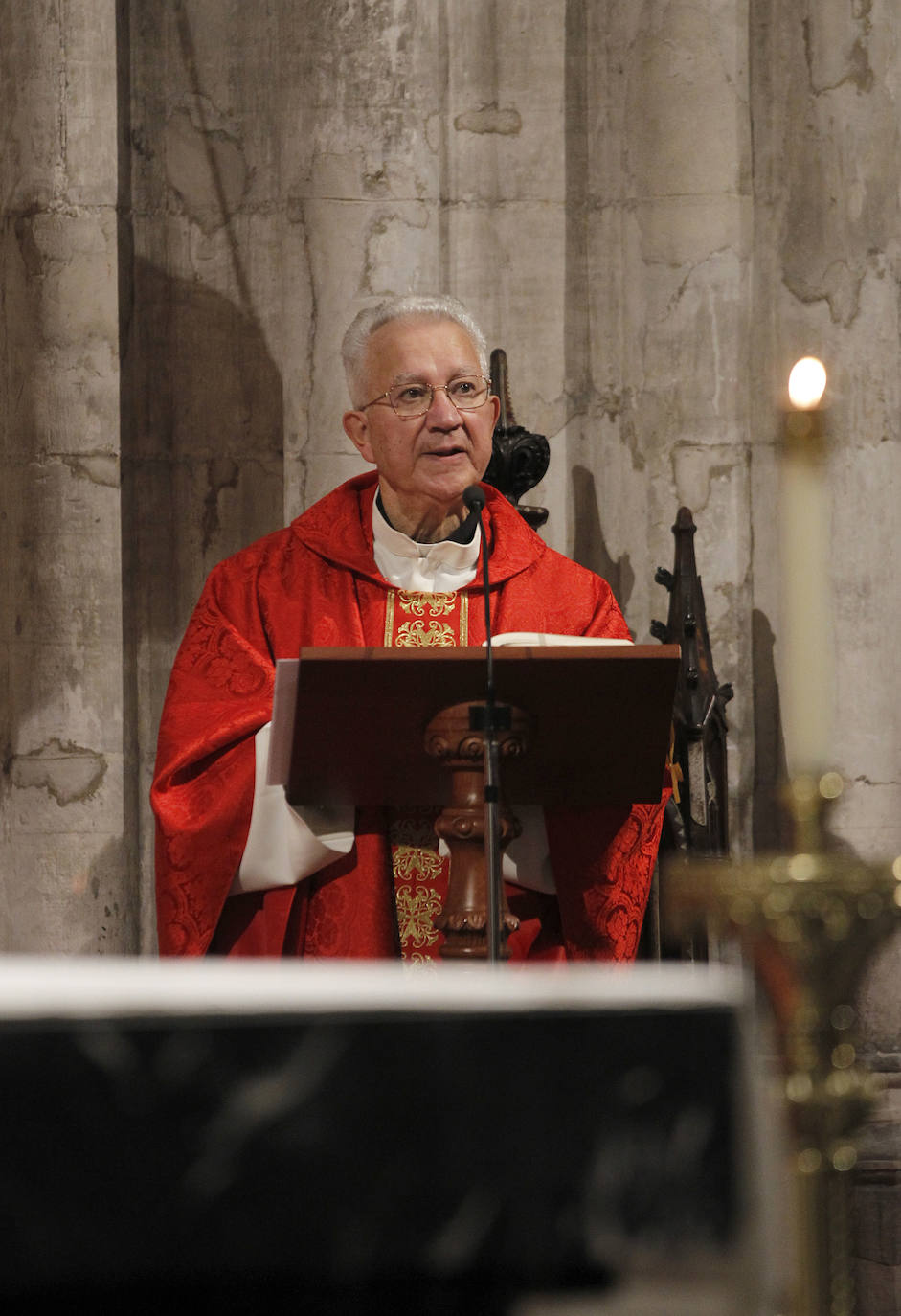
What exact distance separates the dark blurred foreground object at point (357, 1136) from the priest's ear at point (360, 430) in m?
3.15

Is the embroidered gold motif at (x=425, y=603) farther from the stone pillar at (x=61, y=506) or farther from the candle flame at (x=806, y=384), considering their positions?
the candle flame at (x=806, y=384)

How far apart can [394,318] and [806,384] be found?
2633 mm

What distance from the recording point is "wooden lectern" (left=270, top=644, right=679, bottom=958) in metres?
2.94

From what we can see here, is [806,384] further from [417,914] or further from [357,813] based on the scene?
[417,914]

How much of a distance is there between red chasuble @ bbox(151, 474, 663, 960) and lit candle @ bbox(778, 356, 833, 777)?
7.18 ft

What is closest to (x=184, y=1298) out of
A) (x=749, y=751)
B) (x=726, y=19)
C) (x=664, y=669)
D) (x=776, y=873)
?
(x=776, y=873)

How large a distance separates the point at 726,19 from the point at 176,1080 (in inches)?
187

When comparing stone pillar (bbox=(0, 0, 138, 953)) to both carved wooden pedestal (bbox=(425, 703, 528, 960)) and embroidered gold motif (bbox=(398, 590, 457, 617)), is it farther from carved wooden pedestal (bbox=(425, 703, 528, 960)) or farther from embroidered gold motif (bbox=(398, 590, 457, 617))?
carved wooden pedestal (bbox=(425, 703, 528, 960))

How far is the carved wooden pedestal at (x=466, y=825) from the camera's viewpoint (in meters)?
3.03

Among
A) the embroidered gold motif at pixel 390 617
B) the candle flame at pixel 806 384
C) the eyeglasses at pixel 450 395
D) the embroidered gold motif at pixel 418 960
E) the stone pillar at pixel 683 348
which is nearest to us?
the candle flame at pixel 806 384

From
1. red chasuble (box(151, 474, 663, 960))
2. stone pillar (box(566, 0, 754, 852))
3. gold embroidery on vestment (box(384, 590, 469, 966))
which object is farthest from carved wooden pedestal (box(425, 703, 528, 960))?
stone pillar (box(566, 0, 754, 852))

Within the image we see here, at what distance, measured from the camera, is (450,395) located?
4.03 meters

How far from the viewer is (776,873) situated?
4.38ft

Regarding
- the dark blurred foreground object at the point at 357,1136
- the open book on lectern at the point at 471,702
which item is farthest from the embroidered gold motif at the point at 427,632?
the dark blurred foreground object at the point at 357,1136
